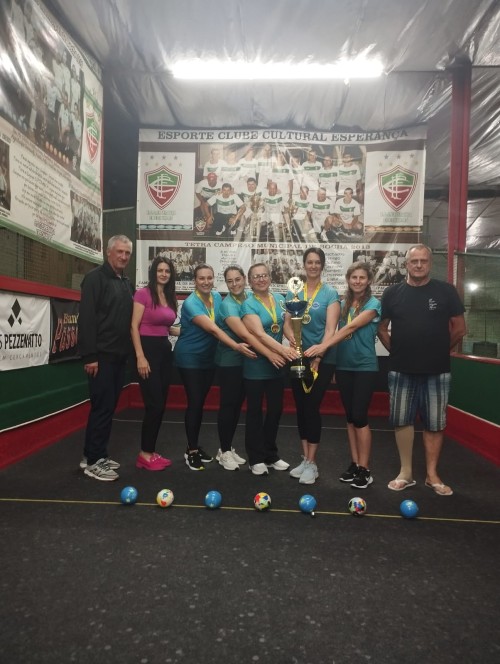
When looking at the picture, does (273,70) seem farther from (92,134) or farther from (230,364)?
(230,364)

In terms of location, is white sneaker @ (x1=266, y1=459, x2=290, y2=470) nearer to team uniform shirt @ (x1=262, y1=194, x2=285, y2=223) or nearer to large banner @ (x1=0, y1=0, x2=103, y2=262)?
large banner @ (x1=0, y1=0, x2=103, y2=262)

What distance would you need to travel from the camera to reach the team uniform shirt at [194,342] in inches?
141

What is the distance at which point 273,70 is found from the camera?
502 centimetres

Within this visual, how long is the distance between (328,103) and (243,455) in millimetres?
4336

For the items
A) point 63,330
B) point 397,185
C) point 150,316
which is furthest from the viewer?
point 397,185

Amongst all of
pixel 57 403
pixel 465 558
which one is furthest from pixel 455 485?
pixel 57 403

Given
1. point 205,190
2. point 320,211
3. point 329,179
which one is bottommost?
point 320,211

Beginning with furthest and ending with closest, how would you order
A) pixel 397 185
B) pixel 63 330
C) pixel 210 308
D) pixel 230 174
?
pixel 230 174 → pixel 397 185 → pixel 63 330 → pixel 210 308

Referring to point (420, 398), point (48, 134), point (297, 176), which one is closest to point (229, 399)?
point (420, 398)

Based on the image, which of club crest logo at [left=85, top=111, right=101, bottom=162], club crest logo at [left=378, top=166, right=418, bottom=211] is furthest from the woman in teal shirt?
club crest logo at [left=378, top=166, right=418, bottom=211]

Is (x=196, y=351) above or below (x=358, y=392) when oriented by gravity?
above

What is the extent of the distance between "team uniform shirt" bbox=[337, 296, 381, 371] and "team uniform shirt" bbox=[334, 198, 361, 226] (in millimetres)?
3088

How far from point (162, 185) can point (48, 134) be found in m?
2.27

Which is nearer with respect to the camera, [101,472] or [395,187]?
[101,472]
